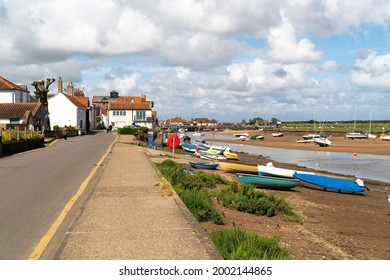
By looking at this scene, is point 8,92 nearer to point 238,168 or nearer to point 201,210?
point 238,168

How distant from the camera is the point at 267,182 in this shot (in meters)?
21.2

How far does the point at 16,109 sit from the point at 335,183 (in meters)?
45.4

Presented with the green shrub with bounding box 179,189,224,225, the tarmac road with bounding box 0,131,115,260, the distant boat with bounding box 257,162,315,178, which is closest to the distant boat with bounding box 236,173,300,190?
the distant boat with bounding box 257,162,315,178

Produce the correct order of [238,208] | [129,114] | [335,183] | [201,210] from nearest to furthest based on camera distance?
[201,210] < [238,208] < [335,183] < [129,114]

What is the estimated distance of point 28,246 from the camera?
7.54m

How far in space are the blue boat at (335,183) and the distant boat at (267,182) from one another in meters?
2.32

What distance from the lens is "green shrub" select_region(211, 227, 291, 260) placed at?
7.63 m

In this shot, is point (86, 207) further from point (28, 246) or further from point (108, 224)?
point (28, 246)

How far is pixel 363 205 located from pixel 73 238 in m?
15.2

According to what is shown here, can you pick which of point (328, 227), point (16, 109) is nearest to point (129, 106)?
point (16, 109)

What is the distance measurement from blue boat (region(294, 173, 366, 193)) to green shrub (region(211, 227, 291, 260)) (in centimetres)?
1461

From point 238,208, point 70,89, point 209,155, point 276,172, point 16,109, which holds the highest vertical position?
point 70,89

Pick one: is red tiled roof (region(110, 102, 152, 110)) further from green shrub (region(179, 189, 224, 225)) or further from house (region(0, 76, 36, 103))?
green shrub (region(179, 189, 224, 225))

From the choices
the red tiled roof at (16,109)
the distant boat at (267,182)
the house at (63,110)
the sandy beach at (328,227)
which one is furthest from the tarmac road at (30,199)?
the house at (63,110)
